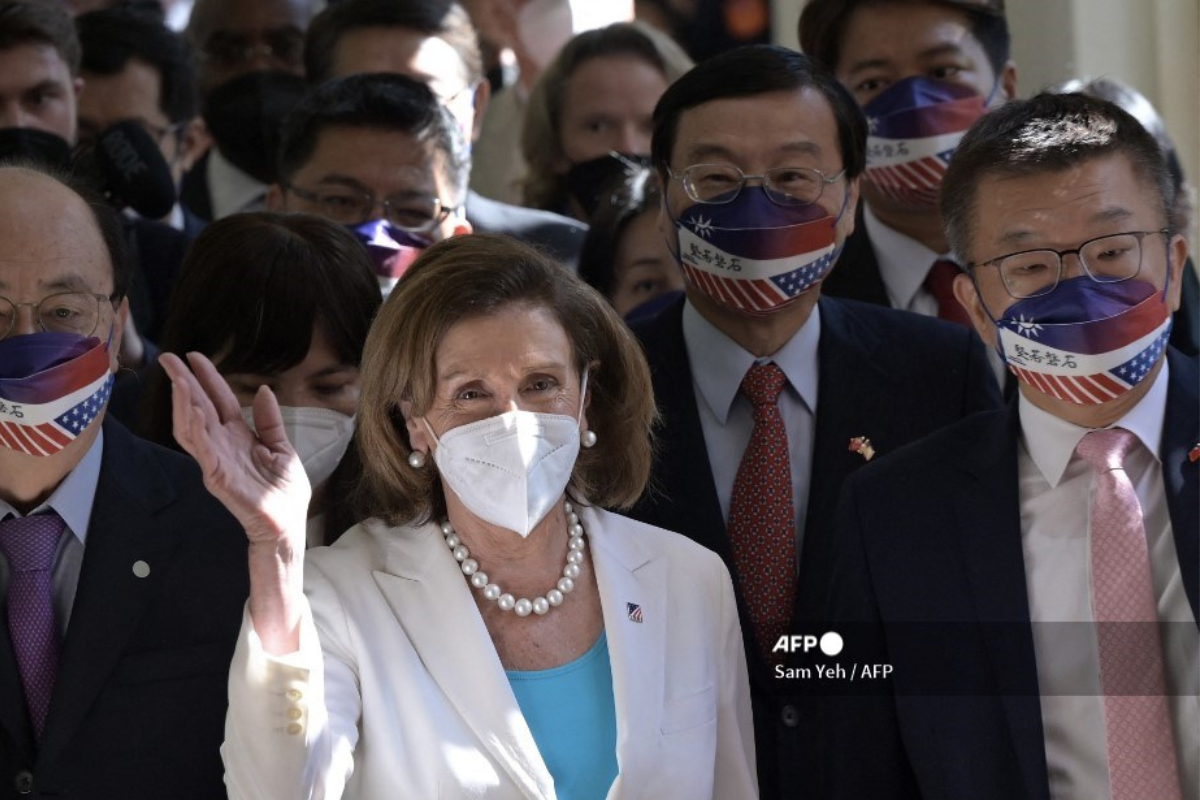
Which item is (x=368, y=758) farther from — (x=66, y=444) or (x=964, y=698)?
(x=964, y=698)

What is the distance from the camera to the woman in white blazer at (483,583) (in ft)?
9.36

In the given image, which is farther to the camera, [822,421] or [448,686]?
[822,421]

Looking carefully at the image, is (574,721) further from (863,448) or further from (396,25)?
(396,25)

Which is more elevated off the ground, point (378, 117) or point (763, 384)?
point (378, 117)

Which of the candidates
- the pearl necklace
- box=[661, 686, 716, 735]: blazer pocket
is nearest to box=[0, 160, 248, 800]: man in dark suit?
the pearl necklace

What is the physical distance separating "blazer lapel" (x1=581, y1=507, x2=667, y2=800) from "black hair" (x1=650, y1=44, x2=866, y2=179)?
1079 millimetres

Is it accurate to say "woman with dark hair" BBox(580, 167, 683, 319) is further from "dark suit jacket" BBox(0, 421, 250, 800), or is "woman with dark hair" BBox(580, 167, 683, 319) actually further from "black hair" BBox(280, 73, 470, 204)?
"dark suit jacket" BBox(0, 421, 250, 800)

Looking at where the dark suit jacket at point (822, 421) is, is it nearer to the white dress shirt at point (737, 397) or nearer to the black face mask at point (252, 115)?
the white dress shirt at point (737, 397)

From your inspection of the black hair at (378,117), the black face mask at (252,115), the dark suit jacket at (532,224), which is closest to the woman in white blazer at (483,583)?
the black hair at (378,117)

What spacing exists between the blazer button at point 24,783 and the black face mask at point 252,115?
2.40 m

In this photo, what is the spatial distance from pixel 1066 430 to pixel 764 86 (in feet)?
3.32

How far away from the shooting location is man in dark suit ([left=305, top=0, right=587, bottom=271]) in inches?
192

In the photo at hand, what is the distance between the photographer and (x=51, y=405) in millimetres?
3209

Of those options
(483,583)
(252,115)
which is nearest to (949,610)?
(483,583)
